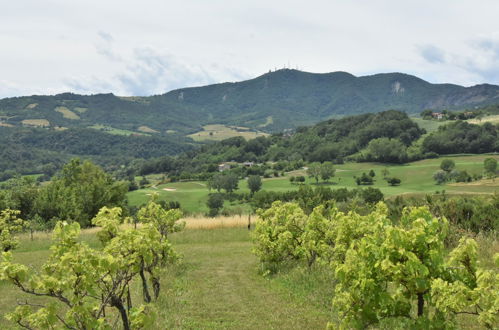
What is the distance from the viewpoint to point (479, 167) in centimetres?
9288

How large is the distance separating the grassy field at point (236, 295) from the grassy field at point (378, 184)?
6183 centimetres

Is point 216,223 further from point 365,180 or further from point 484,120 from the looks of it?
point 484,120

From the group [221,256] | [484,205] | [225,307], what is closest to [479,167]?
[484,205]

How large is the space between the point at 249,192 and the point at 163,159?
246 feet

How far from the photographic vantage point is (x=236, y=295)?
39.1ft

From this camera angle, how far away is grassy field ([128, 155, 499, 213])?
79250mm

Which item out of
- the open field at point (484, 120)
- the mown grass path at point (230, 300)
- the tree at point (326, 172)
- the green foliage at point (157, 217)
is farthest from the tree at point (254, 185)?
the open field at point (484, 120)

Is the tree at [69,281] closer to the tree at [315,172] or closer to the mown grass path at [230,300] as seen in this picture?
the mown grass path at [230,300]

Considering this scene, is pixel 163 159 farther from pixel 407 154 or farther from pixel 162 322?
pixel 162 322

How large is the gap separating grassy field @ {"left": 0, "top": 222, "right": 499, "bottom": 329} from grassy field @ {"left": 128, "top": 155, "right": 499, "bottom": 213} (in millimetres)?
61826

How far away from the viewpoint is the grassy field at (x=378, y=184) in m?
79.2

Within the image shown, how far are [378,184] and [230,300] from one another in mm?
91336

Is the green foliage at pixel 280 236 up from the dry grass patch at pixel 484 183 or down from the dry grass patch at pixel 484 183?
up

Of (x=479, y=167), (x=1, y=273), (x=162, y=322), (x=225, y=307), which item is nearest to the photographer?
(x=1, y=273)
